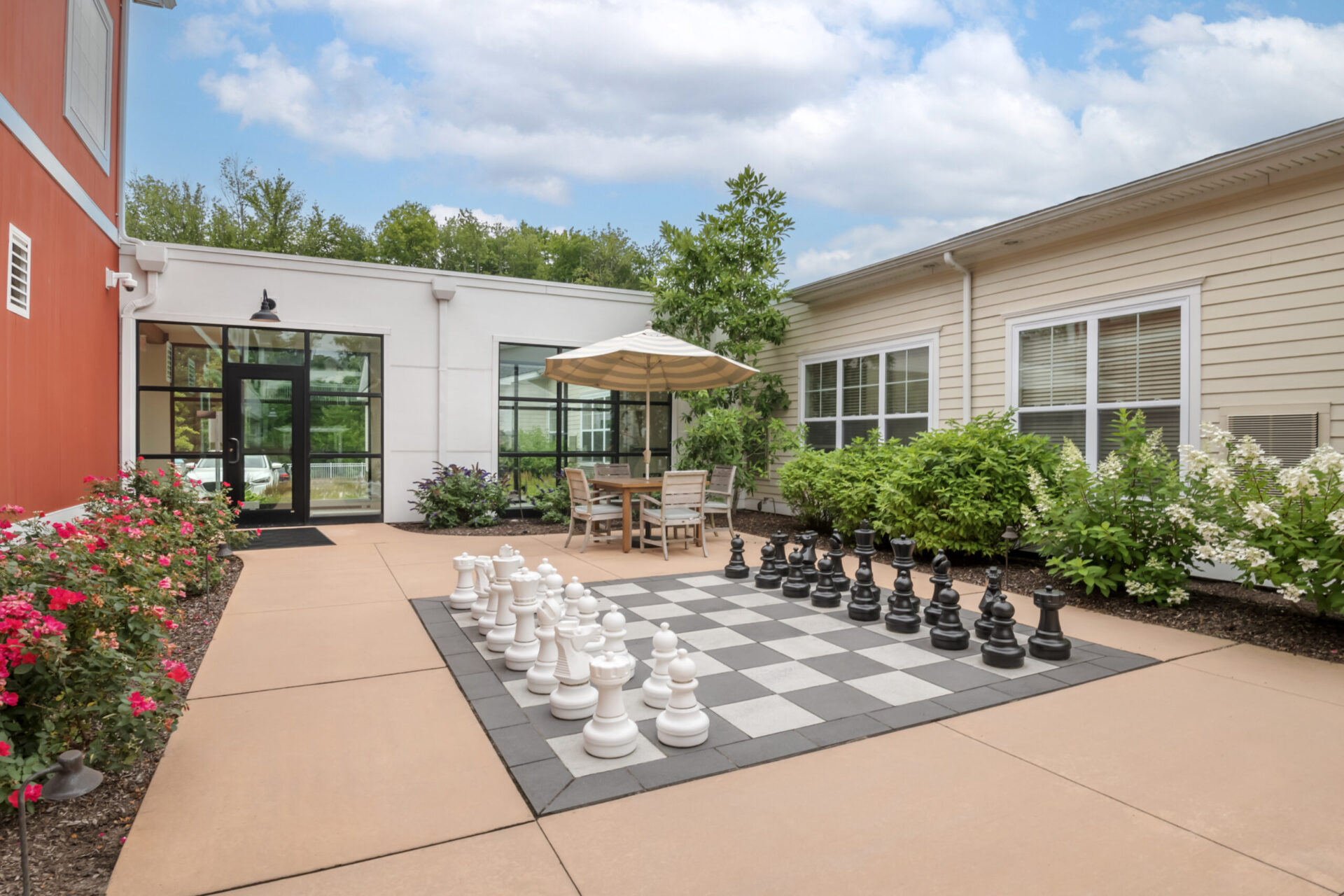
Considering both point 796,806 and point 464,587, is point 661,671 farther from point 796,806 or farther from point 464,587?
point 464,587

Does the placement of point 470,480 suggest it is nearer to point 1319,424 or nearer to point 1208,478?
point 1208,478

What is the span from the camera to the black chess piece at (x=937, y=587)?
12.8 feet

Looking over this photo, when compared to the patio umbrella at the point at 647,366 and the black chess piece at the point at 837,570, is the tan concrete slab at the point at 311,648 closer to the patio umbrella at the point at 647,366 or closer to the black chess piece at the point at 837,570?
the black chess piece at the point at 837,570

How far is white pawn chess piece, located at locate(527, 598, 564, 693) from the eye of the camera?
3.04 m

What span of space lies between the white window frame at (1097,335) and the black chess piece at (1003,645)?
3.17m

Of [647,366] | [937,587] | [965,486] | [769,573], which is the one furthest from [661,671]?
[647,366]

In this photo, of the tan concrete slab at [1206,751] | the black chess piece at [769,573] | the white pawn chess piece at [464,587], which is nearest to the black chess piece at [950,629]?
the tan concrete slab at [1206,751]

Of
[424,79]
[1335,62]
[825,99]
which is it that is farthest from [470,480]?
[424,79]

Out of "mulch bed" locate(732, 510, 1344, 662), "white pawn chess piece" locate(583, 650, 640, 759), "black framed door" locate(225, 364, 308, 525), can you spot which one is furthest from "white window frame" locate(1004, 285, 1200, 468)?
"black framed door" locate(225, 364, 308, 525)

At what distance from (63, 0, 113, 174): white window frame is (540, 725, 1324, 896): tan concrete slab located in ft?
23.4

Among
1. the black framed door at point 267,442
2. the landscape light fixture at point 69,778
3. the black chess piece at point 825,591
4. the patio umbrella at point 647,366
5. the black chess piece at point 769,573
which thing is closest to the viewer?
the landscape light fixture at point 69,778

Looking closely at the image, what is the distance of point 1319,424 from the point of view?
16.1 feet

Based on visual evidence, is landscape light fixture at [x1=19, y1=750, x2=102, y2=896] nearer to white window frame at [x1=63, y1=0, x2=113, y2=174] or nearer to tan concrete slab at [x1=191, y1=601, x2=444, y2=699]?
tan concrete slab at [x1=191, y1=601, x2=444, y2=699]

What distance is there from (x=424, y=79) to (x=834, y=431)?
32.7m
